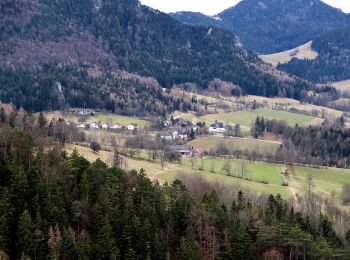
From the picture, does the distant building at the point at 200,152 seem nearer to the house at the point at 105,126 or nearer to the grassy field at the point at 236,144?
the grassy field at the point at 236,144

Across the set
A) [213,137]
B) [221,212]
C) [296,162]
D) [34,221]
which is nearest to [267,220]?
[221,212]

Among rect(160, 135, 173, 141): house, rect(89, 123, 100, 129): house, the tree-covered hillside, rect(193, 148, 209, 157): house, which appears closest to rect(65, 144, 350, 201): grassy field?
rect(193, 148, 209, 157): house

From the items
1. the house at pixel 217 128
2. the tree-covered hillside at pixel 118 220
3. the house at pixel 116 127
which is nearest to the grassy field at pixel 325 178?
the tree-covered hillside at pixel 118 220

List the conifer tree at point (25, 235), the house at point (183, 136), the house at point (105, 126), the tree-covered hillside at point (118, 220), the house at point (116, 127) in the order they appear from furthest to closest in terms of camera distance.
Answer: the house at point (116, 127), the house at point (105, 126), the house at point (183, 136), the tree-covered hillside at point (118, 220), the conifer tree at point (25, 235)

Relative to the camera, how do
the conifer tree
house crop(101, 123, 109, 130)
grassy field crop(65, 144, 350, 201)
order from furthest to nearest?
1. house crop(101, 123, 109, 130)
2. grassy field crop(65, 144, 350, 201)
3. the conifer tree

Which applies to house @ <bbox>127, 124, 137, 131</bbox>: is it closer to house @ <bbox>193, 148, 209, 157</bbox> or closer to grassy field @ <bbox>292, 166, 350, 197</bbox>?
house @ <bbox>193, 148, 209, 157</bbox>

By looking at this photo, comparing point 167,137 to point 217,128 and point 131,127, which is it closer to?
point 131,127
